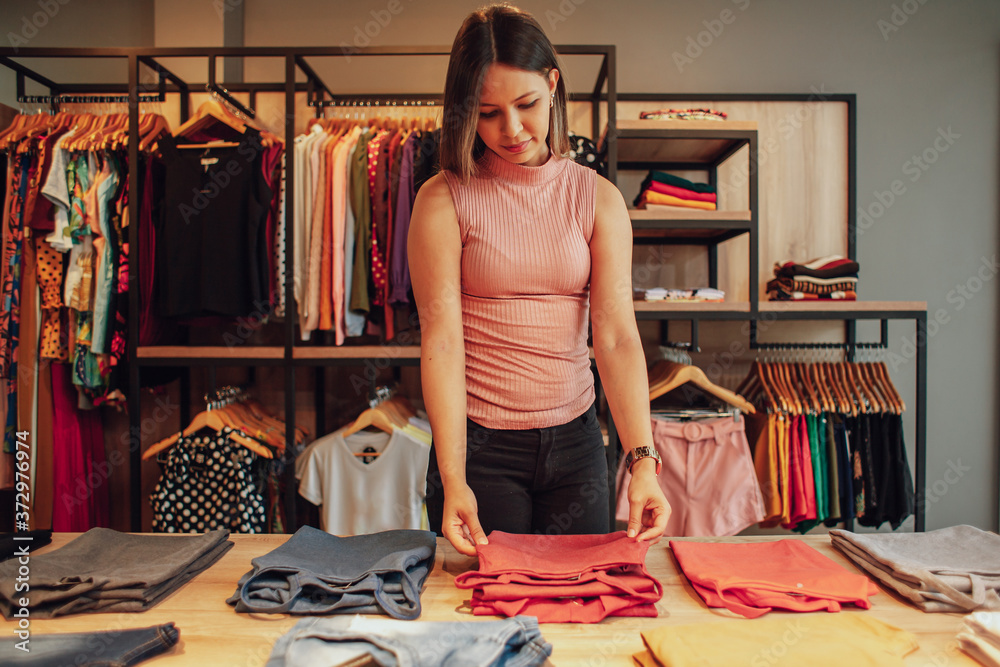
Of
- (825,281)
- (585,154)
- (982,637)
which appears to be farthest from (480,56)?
(825,281)

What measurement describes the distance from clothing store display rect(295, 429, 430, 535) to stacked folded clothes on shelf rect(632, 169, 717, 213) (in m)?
1.38

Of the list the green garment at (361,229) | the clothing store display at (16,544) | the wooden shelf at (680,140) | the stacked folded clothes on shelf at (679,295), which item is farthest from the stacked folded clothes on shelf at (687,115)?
the clothing store display at (16,544)

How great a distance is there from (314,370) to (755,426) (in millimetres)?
2072

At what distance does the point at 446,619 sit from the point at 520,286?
605mm

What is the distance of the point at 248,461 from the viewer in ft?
7.88

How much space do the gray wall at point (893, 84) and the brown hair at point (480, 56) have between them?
2110 millimetres

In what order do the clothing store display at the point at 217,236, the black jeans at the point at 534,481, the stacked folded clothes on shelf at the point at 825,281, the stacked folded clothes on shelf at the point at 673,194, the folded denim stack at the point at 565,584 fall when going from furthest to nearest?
the stacked folded clothes on shelf at the point at 825,281, the stacked folded clothes on shelf at the point at 673,194, the clothing store display at the point at 217,236, the black jeans at the point at 534,481, the folded denim stack at the point at 565,584

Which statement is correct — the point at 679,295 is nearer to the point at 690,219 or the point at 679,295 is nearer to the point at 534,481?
the point at 690,219

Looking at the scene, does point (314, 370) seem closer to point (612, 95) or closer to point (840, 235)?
point (612, 95)

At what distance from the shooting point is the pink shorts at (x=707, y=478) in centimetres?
239

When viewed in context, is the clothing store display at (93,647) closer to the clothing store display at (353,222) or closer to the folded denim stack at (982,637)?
the folded denim stack at (982,637)

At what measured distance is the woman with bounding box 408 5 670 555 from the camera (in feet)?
3.73

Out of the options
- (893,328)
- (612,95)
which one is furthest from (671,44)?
(893,328)

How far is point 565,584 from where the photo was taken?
34.3 inches
